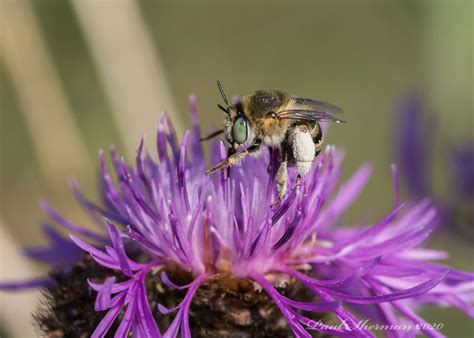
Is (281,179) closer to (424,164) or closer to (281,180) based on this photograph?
(281,180)

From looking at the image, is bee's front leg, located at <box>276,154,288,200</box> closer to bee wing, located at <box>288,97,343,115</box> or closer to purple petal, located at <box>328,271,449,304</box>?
bee wing, located at <box>288,97,343,115</box>

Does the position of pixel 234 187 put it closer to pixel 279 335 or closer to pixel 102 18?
pixel 279 335

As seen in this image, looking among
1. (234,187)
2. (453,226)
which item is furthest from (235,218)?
(453,226)

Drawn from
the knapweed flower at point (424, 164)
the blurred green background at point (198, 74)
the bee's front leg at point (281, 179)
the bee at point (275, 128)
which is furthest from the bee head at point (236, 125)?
the knapweed flower at point (424, 164)

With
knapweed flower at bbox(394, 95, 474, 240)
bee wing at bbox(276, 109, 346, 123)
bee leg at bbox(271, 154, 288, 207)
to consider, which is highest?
bee wing at bbox(276, 109, 346, 123)

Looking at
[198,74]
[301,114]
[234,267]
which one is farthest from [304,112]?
[198,74]

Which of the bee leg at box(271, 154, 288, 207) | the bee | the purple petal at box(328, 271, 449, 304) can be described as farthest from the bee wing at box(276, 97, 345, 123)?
the purple petal at box(328, 271, 449, 304)
